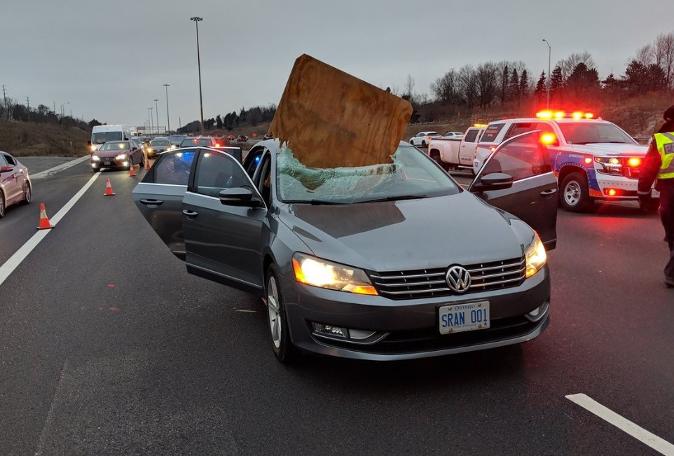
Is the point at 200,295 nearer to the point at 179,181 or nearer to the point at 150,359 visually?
the point at 179,181

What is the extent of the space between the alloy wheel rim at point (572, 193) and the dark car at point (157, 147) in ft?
102

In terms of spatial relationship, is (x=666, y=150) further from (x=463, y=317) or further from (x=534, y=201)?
(x=463, y=317)

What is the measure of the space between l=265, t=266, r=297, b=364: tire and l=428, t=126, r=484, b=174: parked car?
14.5 m

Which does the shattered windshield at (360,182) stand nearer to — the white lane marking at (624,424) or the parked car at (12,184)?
the white lane marking at (624,424)

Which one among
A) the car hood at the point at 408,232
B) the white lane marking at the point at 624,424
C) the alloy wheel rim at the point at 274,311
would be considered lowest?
the white lane marking at the point at 624,424

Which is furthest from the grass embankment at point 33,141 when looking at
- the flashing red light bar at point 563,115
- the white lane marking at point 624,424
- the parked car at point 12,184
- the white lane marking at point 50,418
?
the white lane marking at point 624,424

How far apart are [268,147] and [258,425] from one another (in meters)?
2.98

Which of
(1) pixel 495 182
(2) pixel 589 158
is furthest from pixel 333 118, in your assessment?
(2) pixel 589 158

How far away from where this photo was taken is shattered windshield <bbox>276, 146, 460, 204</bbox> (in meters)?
5.20

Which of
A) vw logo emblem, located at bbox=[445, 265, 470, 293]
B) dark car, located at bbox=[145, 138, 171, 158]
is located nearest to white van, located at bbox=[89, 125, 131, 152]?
dark car, located at bbox=[145, 138, 171, 158]

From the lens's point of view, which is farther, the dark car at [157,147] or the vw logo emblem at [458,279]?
the dark car at [157,147]

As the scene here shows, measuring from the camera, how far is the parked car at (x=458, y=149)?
19673 mm

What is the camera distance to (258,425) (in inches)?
147

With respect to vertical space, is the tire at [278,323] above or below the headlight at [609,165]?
below
